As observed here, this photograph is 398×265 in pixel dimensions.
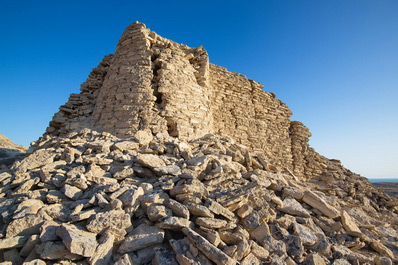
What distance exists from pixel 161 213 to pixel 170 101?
3.52 m

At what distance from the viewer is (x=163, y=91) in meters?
5.72

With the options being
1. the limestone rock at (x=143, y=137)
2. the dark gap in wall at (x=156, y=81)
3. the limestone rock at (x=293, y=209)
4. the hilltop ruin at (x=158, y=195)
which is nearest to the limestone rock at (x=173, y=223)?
the hilltop ruin at (x=158, y=195)

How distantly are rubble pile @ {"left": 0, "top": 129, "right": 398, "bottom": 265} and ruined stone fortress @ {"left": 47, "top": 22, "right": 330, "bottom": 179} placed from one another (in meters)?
0.91

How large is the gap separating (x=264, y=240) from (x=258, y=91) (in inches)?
298

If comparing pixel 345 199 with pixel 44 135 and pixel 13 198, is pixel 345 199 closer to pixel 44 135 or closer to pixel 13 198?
pixel 13 198

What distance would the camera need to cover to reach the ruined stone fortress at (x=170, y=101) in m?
5.51

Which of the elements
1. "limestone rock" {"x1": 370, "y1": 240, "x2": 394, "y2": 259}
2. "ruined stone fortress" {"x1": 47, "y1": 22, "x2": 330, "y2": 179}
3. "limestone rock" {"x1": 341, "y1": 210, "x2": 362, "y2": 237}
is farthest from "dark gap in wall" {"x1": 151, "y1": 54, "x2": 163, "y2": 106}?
"limestone rock" {"x1": 370, "y1": 240, "x2": 394, "y2": 259}

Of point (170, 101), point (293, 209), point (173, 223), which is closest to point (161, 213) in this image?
point (173, 223)

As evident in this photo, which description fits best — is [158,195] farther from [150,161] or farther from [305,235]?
[305,235]

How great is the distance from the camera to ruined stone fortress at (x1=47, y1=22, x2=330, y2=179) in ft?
18.1

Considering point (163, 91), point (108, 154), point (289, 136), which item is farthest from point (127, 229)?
point (289, 136)

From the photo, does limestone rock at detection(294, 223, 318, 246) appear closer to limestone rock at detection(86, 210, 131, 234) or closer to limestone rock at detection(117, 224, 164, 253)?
limestone rock at detection(117, 224, 164, 253)

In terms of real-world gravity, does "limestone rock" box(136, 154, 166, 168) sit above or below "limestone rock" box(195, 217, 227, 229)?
above

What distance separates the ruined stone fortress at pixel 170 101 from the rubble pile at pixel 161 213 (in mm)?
910
